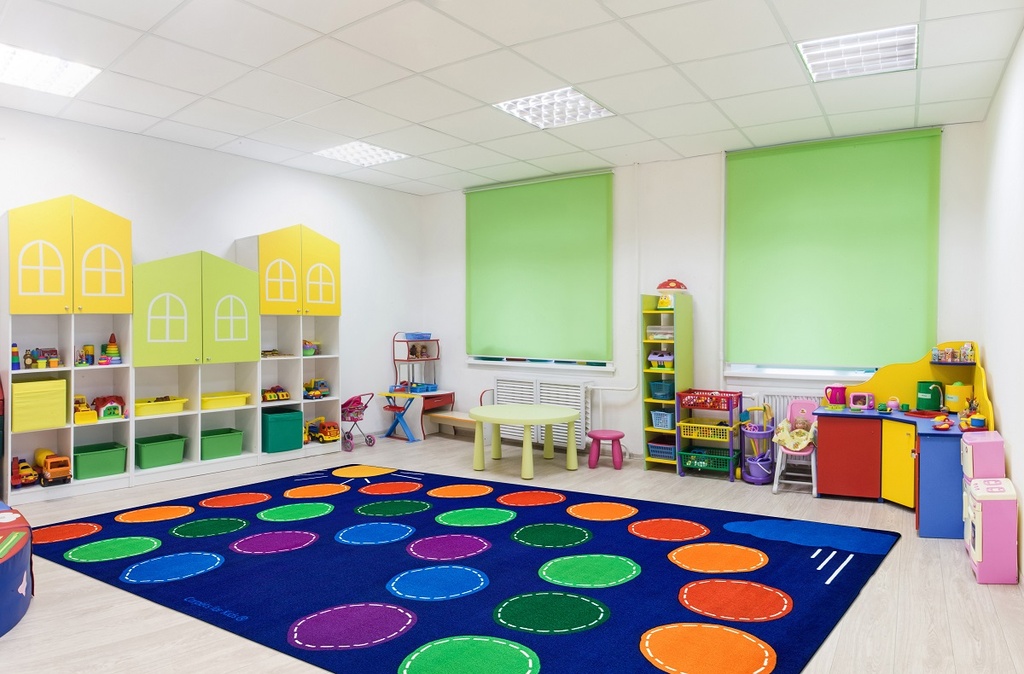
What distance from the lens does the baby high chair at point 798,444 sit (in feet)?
18.3

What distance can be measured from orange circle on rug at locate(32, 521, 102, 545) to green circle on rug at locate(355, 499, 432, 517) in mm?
1821

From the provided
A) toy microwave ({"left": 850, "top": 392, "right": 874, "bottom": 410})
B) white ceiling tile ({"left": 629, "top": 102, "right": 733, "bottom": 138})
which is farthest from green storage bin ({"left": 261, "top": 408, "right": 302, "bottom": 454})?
toy microwave ({"left": 850, "top": 392, "right": 874, "bottom": 410})

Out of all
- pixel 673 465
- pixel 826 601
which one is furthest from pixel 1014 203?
pixel 673 465

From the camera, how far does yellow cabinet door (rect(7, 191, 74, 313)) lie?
16.9 ft

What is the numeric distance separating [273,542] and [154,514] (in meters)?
1.27

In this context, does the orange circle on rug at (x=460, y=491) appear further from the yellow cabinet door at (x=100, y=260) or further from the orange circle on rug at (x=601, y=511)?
the yellow cabinet door at (x=100, y=260)

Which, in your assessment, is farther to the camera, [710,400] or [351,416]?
[351,416]

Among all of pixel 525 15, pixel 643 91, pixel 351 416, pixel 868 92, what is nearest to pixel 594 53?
pixel 525 15

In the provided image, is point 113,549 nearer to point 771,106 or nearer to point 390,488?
point 390,488

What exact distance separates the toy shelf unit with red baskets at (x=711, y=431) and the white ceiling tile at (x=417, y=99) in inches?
133

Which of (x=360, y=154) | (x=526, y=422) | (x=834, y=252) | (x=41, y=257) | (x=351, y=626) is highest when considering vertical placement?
(x=360, y=154)

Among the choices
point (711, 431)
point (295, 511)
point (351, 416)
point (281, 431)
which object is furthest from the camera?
point (351, 416)

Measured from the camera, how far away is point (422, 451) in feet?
24.8

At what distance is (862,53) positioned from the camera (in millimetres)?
4418
